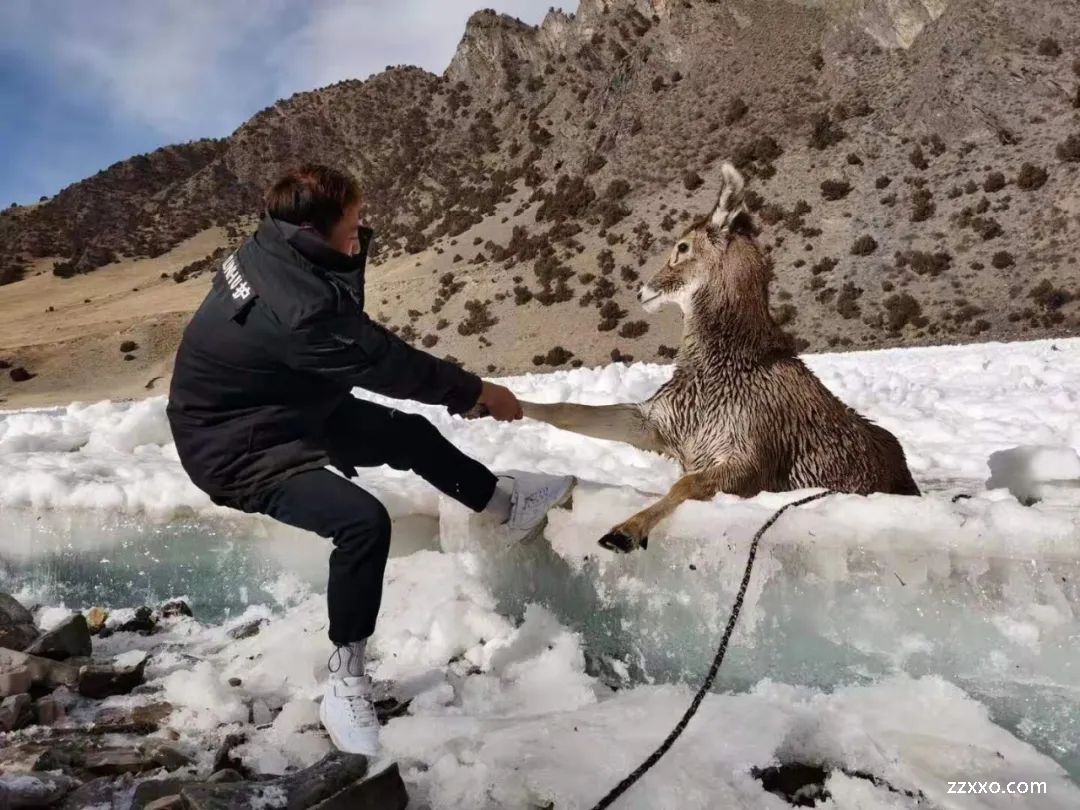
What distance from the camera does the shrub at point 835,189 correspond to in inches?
1243

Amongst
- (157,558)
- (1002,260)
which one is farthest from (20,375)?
(1002,260)

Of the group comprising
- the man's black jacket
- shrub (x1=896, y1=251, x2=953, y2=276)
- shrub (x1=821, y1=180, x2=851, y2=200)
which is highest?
shrub (x1=821, y1=180, x2=851, y2=200)

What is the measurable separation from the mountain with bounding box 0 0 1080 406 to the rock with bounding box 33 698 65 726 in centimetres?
2075

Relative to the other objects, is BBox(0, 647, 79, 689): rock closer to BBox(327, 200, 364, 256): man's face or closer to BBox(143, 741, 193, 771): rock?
BBox(143, 741, 193, 771): rock

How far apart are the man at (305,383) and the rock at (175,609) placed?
1749 millimetres

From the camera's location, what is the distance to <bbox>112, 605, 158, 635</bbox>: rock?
4.12 meters

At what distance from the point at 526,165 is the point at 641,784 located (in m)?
46.9

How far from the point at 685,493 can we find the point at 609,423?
2.40 ft

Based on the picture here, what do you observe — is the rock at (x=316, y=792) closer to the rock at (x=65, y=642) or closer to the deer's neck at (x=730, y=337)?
the rock at (x=65, y=642)

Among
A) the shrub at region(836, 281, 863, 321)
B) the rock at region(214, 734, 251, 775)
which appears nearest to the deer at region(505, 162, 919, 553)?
the rock at region(214, 734, 251, 775)

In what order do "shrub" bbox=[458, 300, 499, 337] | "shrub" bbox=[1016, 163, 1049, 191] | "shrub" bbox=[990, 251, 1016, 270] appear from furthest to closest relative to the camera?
"shrub" bbox=[458, 300, 499, 337], "shrub" bbox=[1016, 163, 1049, 191], "shrub" bbox=[990, 251, 1016, 270]

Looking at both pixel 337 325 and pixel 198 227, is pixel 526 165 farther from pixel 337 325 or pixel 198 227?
pixel 337 325

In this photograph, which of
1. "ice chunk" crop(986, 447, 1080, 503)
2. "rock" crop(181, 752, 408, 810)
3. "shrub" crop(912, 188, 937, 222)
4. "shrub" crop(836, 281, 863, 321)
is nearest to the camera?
"rock" crop(181, 752, 408, 810)

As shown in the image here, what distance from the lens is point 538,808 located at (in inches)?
91.0
